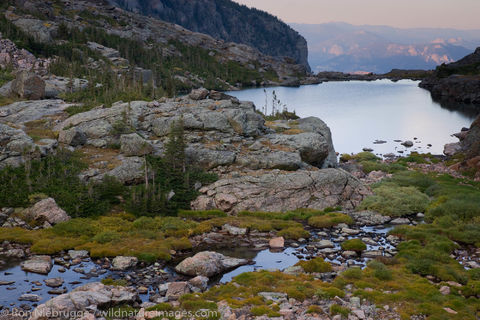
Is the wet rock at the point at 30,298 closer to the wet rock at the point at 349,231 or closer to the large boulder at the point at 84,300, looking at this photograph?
the large boulder at the point at 84,300

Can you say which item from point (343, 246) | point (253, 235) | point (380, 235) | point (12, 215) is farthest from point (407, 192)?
point (12, 215)

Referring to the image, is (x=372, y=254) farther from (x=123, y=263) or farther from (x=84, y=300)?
(x=84, y=300)

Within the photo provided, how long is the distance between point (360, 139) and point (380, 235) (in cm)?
6253

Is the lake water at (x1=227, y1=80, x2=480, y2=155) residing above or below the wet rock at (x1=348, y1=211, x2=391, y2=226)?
above

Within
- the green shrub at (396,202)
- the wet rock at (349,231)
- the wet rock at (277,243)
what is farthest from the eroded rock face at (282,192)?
the wet rock at (277,243)

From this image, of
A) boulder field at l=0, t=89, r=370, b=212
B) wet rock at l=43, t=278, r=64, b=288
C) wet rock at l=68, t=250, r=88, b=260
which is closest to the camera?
wet rock at l=43, t=278, r=64, b=288

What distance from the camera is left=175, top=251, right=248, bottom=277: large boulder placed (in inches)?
1064

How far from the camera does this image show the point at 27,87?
66.4 m

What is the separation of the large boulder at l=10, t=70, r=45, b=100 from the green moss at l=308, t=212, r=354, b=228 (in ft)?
170

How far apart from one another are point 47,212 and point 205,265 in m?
15.7

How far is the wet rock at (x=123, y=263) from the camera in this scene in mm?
27650

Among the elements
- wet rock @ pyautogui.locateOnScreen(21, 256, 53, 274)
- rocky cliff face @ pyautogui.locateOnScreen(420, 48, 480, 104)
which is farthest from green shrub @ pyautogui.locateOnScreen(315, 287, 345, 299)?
rocky cliff face @ pyautogui.locateOnScreen(420, 48, 480, 104)

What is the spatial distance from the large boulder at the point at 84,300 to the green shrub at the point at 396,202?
26.6 metres

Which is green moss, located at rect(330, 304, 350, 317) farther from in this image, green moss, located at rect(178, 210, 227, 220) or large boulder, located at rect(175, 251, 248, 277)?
green moss, located at rect(178, 210, 227, 220)
